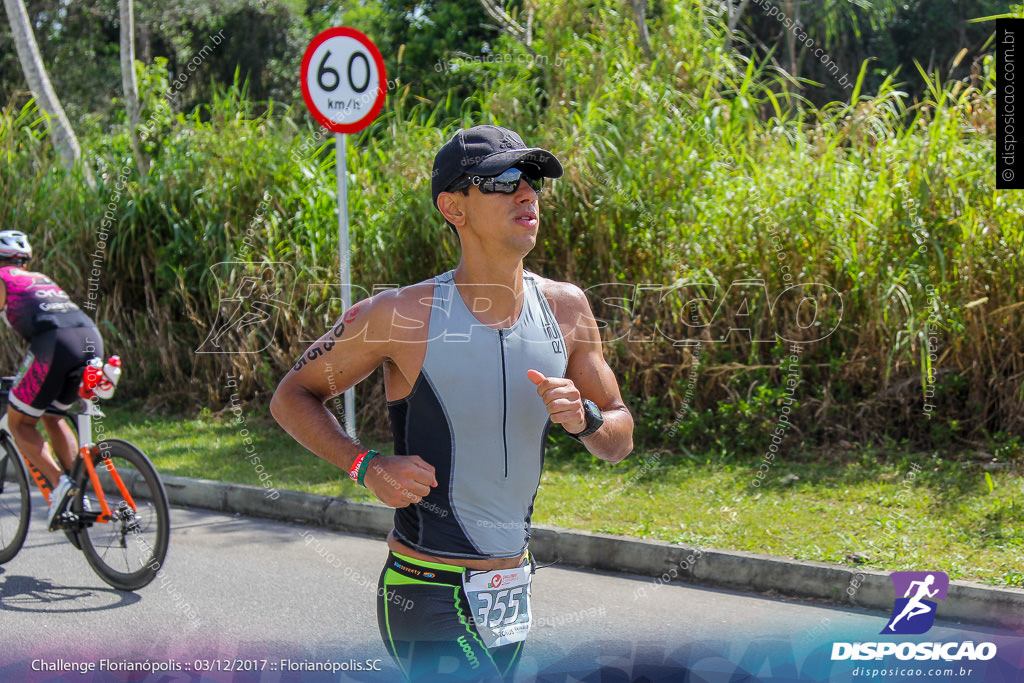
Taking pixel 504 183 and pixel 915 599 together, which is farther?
pixel 915 599

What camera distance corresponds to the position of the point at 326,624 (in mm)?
4688

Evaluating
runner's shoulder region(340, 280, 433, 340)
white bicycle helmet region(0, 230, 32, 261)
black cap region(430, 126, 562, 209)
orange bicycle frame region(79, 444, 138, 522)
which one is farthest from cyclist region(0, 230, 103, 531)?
black cap region(430, 126, 562, 209)

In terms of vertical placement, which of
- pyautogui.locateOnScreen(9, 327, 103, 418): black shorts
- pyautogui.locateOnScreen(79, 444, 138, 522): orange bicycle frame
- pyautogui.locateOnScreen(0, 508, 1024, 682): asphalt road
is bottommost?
pyautogui.locateOnScreen(0, 508, 1024, 682): asphalt road

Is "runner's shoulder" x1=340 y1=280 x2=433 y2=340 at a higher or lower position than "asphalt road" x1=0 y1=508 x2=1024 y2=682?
higher

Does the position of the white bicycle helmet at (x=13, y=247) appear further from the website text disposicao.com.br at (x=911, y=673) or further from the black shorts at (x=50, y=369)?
the website text disposicao.com.br at (x=911, y=673)

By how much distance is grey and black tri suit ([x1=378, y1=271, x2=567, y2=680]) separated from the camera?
2240 millimetres

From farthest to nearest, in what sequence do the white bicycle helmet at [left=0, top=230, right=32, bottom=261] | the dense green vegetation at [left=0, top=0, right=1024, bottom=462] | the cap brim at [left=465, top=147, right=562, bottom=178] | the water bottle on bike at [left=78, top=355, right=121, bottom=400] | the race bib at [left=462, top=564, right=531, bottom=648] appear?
the dense green vegetation at [left=0, top=0, right=1024, bottom=462], the white bicycle helmet at [left=0, top=230, right=32, bottom=261], the water bottle on bike at [left=78, top=355, right=121, bottom=400], the race bib at [left=462, top=564, right=531, bottom=648], the cap brim at [left=465, top=147, right=562, bottom=178]

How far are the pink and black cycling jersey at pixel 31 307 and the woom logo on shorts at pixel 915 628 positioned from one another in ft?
13.5

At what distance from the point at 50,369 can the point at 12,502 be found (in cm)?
85

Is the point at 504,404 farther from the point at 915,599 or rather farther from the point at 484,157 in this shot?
the point at 915,599

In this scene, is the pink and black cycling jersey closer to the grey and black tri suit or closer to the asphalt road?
the asphalt road

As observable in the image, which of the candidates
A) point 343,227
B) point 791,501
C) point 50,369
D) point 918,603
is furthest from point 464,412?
point 343,227

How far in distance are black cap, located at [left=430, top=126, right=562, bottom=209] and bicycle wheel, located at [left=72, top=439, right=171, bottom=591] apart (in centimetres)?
341

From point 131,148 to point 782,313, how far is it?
712cm
